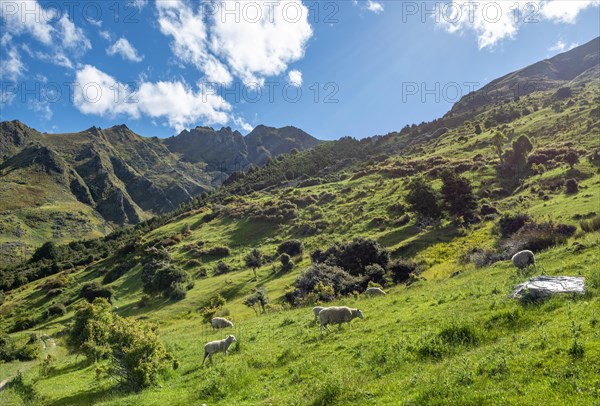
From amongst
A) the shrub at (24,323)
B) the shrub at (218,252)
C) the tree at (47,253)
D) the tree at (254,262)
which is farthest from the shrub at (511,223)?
the tree at (47,253)

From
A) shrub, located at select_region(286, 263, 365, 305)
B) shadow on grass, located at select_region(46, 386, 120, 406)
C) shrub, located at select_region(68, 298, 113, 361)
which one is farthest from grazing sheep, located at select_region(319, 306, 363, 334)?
shrub, located at select_region(286, 263, 365, 305)

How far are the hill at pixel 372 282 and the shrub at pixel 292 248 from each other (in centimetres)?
31

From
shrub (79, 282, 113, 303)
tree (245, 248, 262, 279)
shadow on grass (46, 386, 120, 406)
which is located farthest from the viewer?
shrub (79, 282, 113, 303)

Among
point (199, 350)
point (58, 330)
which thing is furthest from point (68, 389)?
point (58, 330)

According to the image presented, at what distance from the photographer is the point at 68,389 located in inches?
896

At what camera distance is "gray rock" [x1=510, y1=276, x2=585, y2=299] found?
14992 millimetres

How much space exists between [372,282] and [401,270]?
5071 millimetres

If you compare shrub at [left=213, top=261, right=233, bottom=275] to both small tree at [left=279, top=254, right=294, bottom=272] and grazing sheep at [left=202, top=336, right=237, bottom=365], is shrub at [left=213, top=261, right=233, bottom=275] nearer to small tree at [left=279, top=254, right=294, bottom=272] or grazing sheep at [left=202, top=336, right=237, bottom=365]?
small tree at [left=279, top=254, right=294, bottom=272]

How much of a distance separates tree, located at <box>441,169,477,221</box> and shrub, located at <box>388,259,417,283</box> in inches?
924

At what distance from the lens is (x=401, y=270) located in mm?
44688

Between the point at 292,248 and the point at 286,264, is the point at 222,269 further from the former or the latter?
the point at 286,264

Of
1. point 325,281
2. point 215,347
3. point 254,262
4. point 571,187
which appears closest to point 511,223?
point 571,187

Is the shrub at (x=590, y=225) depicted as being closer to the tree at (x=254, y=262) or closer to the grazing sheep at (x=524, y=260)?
the grazing sheep at (x=524, y=260)

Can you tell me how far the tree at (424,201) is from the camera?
64625 millimetres
